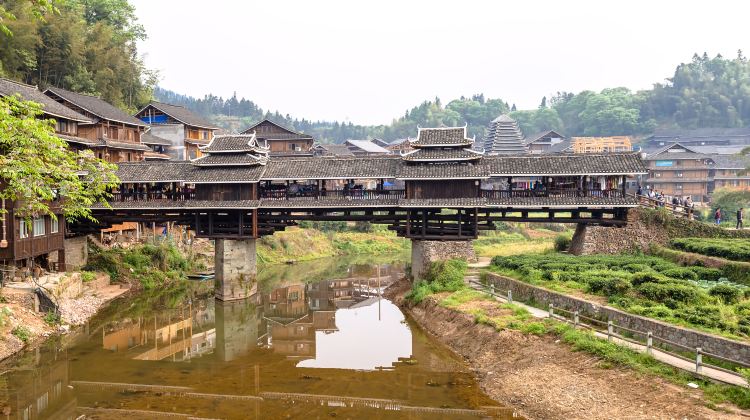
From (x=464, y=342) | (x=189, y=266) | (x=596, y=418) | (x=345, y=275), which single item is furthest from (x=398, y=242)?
(x=596, y=418)

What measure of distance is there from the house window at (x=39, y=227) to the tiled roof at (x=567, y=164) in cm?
2593

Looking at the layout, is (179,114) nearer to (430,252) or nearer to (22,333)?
(430,252)

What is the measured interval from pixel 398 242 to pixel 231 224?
107 feet

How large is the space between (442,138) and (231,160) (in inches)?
502

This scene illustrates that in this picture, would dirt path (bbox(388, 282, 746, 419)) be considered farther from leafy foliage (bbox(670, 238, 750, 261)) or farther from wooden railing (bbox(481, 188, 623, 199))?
leafy foliage (bbox(670, 238, 750, 261))

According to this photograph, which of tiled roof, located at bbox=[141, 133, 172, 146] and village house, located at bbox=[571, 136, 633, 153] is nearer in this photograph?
tiled roof, located at bbox=[141, 133, 172, 146]

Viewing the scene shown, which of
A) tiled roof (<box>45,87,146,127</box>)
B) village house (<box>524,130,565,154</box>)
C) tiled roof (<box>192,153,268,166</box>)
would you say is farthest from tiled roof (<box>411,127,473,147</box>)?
village house (<box>524,130,565,154</box>)

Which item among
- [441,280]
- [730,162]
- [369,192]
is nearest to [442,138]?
[369,192]

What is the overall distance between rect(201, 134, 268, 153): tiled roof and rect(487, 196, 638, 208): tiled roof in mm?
14631

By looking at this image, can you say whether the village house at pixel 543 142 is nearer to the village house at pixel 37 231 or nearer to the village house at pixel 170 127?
the village house at pixel 170 127

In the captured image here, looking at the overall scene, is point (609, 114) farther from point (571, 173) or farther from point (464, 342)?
point (464, 342)

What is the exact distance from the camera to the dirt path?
1670 cm

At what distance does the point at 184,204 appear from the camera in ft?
117

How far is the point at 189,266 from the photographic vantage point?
46688 millimetres
